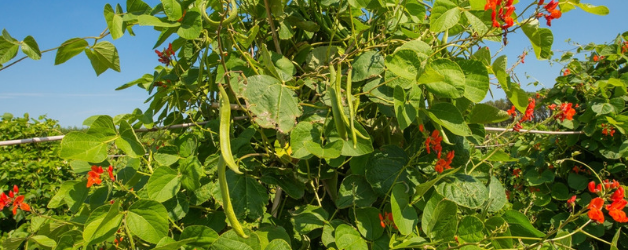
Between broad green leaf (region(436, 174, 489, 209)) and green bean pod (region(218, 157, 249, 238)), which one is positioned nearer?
green bean pod (region(218, 157, 249, 238))

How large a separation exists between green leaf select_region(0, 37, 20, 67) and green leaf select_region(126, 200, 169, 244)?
1.42 ft

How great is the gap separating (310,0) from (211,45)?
0.31 metres

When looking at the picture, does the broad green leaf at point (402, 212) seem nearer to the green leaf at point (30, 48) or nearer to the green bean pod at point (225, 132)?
the green bean pod at point (225, 132)

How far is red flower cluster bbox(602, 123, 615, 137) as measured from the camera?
2171 millimetres

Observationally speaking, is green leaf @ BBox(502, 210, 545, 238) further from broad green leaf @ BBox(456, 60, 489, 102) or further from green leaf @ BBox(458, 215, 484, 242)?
broad green leaf @ BBox(456, 60, 489, 102)

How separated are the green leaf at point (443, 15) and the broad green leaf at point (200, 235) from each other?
688 mm

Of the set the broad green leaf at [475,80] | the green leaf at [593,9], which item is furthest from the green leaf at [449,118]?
the green leaf at [593,9]

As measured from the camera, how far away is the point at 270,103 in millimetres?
859

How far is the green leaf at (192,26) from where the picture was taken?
857mm

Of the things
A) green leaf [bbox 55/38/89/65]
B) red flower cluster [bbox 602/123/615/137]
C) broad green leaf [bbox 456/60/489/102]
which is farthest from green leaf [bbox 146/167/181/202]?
red flower cluster [bbox 602/123/615/137]

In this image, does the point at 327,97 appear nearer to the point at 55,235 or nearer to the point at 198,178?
the point at 198,178

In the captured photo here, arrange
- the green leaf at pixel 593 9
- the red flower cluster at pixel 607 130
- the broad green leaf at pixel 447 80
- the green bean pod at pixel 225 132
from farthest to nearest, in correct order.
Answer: the red flower cluster at pixel 607 130
the green leaf at pixel 593 9
the broad green leaf at pixel 447 80
the green bean pod at pixel 225 132

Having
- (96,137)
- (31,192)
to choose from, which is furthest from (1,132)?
(96,137)

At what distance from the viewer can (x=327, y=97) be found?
2.89 feet
